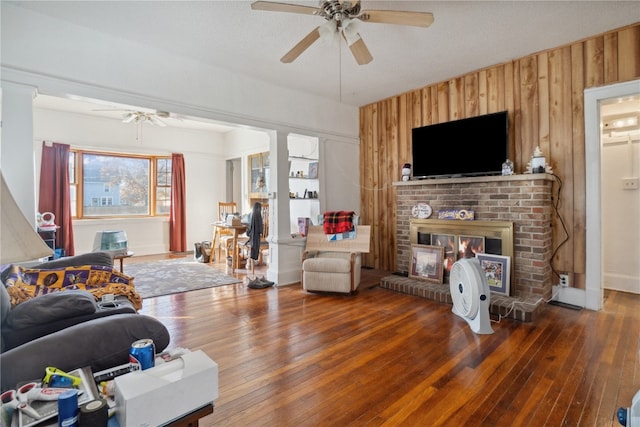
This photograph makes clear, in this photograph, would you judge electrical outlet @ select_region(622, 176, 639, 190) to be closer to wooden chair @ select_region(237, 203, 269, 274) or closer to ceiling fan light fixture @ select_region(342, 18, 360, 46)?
ceiling fan light fixture @ select_region(342, 18, 360, 46)

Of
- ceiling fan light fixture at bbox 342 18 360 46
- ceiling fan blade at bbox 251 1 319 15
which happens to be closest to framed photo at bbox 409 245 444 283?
ceiling fan light fixture at bbox 342 18 360 46

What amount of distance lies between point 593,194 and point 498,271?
1165 millimetres

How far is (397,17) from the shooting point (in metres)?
2.22

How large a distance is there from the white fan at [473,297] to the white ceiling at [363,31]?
7.13ft

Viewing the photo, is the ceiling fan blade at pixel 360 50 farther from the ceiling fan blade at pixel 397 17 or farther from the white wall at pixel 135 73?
the white wall at pixel 135 73

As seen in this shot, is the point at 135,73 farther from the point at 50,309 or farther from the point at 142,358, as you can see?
the point at 142,358

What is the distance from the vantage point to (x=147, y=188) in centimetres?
690

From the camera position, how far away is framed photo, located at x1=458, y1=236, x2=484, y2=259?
367cm

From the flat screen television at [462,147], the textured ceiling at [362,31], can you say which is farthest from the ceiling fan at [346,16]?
the flat screen television at [462,147]

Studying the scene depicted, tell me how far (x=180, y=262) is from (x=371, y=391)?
483 cm

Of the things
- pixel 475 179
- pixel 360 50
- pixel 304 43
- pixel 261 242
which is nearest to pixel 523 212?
pixel 475 179

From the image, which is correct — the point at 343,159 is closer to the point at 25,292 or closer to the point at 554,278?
the point at 554,278

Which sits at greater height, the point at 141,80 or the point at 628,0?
the point at 628,0

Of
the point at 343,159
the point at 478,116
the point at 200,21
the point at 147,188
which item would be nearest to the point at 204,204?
the point at 147,188
